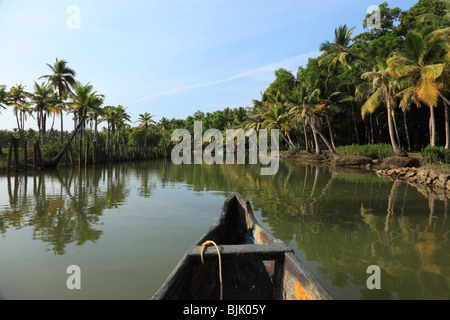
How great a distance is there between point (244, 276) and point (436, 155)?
737 inches

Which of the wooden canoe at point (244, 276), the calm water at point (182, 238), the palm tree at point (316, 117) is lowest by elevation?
the calm water at point (182, 238)

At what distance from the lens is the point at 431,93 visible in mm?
16609

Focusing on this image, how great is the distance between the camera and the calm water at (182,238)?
4273mm

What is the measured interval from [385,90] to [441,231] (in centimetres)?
1792

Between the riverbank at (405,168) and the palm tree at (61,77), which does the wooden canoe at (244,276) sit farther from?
the palm tree at (61,77)

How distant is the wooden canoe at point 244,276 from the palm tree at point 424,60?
18.2 meters

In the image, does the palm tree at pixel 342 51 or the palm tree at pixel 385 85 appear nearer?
→ the palm tree at pixel 385 85

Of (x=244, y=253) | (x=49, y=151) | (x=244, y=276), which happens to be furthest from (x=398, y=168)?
(x=49, y=151)

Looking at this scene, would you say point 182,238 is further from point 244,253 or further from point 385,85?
point 385,85

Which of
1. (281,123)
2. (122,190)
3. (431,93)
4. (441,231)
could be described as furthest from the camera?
(281,123)

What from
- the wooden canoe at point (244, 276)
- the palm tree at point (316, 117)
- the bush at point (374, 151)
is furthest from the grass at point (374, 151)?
the wooden canoe at point (244, 276)

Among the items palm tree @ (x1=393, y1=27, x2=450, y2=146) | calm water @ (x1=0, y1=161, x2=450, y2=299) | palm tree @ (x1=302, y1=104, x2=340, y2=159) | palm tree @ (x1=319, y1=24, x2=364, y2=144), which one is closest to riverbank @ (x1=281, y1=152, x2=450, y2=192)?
palm tree @ (x1=302, y1=104, x2=340, y2=159)
